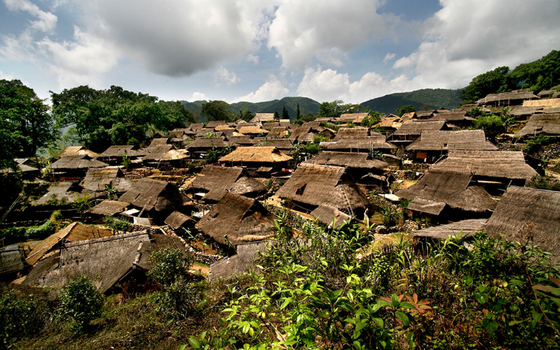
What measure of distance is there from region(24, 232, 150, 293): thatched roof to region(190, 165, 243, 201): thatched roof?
351 inches

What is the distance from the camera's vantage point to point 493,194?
1628 cm

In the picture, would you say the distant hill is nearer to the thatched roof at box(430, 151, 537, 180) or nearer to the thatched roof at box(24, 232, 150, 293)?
the thatched roof at box(430, 151, 537, 180)

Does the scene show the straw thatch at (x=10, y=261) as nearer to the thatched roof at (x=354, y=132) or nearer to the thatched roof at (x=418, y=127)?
the thatched roof at (x=354, y=132)

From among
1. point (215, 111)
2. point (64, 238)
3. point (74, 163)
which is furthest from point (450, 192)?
point (215, 111)

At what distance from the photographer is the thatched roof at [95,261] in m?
8.44

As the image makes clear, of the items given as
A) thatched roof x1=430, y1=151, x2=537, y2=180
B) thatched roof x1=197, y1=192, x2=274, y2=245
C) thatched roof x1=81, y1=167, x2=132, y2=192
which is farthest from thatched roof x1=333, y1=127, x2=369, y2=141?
thatched roof x1=81, y1=167, x2=132, y2=192

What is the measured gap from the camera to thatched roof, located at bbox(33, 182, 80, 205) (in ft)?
57.2

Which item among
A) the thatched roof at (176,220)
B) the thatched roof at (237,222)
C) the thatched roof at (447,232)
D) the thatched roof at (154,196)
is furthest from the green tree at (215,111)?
the thatched roof at (447,232)

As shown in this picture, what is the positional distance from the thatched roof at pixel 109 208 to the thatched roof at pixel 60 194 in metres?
3.45

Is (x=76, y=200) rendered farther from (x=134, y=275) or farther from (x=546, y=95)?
(x=546, y=95)

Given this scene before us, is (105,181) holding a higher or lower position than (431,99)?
lower

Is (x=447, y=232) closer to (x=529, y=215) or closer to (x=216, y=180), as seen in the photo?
(x=529, y=215)

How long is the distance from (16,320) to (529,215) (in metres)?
15.0

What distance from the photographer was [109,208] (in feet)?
53.3
